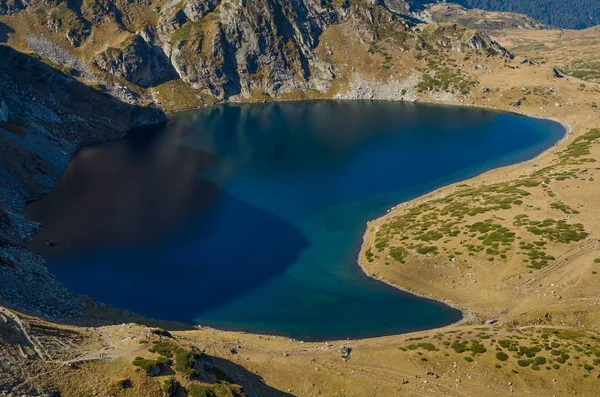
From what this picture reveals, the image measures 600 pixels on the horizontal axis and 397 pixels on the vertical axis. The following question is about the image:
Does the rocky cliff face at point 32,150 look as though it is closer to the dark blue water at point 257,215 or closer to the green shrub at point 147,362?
the dark blue water at point 257,215

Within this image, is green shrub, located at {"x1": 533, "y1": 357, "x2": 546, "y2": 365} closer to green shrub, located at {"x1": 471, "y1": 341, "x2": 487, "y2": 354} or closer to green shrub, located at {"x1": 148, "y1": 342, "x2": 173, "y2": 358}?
green shrub, located at {"x1": 471, "y1": 341, "x2": 487, "y2": 354}

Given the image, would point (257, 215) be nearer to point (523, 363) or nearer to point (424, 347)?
point (424, 347)

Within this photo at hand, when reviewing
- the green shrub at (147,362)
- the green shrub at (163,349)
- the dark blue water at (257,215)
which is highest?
the green shrub at (147,362)

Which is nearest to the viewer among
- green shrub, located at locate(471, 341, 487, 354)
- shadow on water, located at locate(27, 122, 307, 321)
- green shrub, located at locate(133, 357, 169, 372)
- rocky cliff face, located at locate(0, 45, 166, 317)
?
green shrub, located at locate(133, 357, 169, 372)

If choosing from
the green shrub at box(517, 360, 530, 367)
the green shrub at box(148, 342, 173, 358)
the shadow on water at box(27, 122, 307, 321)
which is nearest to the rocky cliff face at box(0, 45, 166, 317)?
the shadow on water at box(27, 122, 307, 321)

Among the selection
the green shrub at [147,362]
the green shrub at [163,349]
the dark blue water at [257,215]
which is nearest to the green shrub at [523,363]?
the dark blue water at [257,215]

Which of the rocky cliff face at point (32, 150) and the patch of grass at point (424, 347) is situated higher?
the rocky cliff face at point (32, 150)

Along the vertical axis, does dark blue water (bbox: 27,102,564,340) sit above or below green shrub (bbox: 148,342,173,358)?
below

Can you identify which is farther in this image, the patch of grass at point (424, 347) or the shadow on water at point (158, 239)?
the shadow on water at point (158, 239)

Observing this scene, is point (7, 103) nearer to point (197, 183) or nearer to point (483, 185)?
point (197, 183)
